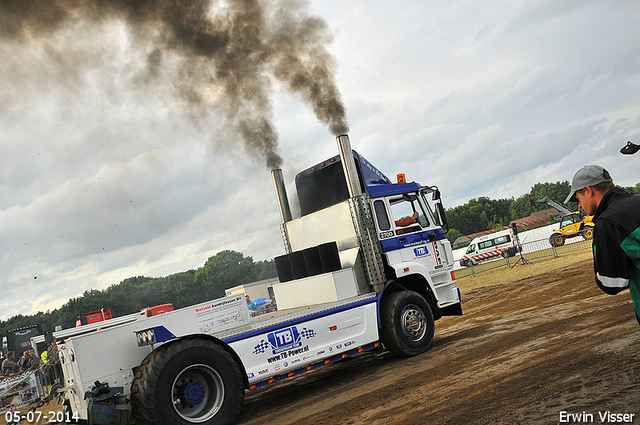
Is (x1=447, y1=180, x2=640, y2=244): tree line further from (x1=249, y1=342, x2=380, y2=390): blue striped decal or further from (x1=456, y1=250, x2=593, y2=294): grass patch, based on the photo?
(x1=249, y1=342, x2=380, y2=390): blue striped decal

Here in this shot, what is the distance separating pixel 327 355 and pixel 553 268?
15999 millimetres

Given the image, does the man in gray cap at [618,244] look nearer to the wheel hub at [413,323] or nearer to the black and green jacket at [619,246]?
the black and green jacket at [619,246]

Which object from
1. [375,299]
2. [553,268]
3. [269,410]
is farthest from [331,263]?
[553,268]

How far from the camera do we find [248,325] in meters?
6.91

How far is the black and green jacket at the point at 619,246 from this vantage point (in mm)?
2803

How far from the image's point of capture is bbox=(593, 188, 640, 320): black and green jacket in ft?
9.20

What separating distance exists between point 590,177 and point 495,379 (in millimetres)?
3509

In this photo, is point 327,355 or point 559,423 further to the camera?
point 327,355

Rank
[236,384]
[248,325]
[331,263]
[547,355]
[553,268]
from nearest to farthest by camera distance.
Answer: [236,384] < [547,355] < [248,325] < [331,263] < [553,268]

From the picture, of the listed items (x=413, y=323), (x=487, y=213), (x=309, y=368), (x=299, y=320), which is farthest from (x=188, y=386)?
(x=487, y=213)

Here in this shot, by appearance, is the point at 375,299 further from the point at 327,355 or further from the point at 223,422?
the point at 223,422

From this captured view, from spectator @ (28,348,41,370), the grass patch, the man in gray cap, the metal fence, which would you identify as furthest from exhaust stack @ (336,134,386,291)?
the metal fence

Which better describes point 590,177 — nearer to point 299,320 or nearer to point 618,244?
point 618,244

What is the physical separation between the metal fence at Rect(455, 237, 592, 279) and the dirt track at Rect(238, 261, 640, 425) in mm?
17236
